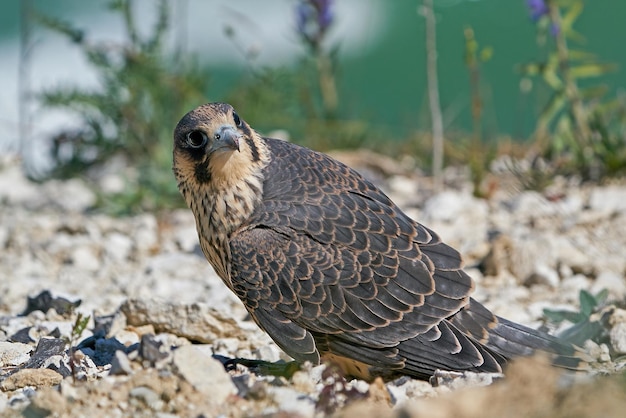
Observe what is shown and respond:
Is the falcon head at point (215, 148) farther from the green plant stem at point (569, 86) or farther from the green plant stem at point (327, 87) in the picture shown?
the green plant stem at point (327, 87)

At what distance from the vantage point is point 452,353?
3.44 metres

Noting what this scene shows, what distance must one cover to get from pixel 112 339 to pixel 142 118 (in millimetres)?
3134

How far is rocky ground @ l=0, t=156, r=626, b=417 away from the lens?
2.70 meters

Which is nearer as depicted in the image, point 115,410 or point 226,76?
point 115,410

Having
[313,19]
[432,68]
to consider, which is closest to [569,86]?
[432,68]

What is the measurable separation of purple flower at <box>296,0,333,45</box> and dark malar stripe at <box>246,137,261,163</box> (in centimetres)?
289

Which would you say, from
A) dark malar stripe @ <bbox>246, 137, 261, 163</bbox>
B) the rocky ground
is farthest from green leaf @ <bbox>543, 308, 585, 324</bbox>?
dark malar stripe @ <bbox>246, 137, 261, 163</bbox>

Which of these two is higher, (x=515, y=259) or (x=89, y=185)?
(x=515, y=259)

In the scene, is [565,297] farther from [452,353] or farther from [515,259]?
[452,353]

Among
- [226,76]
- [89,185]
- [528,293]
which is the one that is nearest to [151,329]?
[528,293]

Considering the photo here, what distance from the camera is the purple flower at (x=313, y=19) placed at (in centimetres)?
654

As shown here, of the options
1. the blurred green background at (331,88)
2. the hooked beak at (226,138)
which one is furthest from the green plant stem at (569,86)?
the hooked beak at (226,138)

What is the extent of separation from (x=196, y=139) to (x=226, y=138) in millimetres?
176

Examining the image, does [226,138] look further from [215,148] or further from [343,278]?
[343,278]
